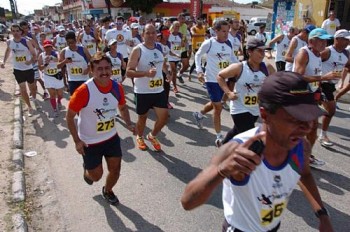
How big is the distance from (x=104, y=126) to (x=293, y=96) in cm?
290

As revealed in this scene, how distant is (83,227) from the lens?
400cm

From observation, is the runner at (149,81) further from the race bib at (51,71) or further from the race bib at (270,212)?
the race bib at (270,212)

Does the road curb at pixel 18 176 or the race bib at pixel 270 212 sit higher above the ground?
the race bib at pixel 270 212

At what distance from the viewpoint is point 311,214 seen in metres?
4.16

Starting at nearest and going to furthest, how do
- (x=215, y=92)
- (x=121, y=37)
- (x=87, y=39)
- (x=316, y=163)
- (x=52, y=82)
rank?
(x=316, y=163), (x=215, y=92), (x=52, y=82), (x=121, y=37), (x=87, y=39)

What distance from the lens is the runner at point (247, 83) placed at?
14.6ft

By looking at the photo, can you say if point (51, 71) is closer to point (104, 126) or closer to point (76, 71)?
point (76, 71)

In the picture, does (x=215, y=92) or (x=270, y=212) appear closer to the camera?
(x=270, y=212)

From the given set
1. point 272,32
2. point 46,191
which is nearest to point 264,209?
point 46,191

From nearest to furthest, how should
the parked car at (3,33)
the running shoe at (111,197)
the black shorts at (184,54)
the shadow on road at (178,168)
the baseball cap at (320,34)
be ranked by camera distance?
1. the running shoe at (111,197)
2. the baseball cap at (320,34)
3. the shadow on road at (178,168)
4. the black shorts at (184,54)
5. the parked car at (3,33)

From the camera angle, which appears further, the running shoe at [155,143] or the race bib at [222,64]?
the race bib at [222,64]

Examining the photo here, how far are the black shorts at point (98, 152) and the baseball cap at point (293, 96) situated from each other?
9.26 feet

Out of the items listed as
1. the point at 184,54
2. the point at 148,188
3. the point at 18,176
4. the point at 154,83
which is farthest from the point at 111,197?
the point at 184,54

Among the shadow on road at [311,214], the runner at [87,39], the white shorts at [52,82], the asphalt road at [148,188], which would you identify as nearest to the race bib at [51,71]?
the white shorts at [52,82]
